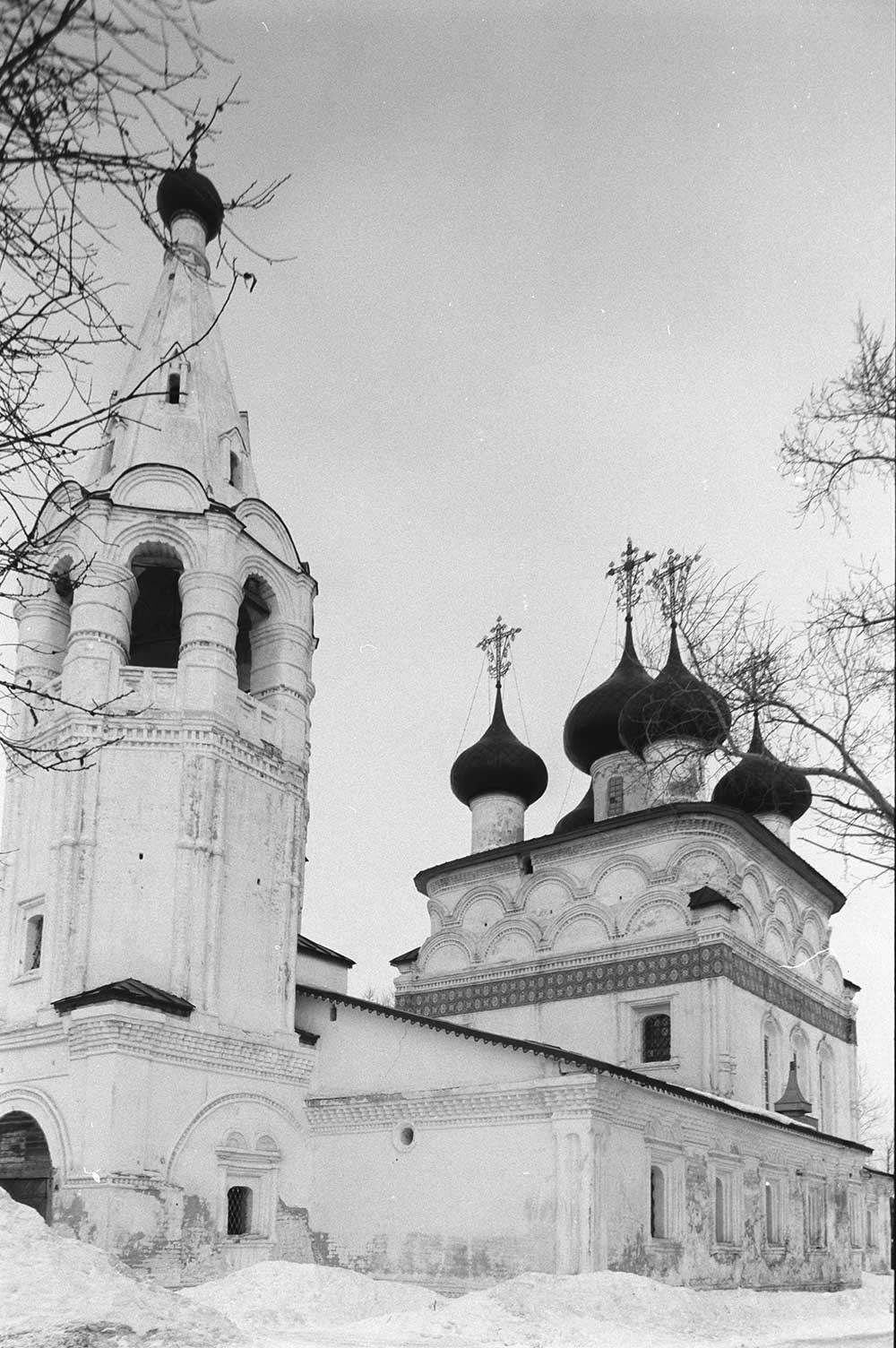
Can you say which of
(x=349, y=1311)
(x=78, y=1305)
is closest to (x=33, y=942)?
(x=349, y=1311)

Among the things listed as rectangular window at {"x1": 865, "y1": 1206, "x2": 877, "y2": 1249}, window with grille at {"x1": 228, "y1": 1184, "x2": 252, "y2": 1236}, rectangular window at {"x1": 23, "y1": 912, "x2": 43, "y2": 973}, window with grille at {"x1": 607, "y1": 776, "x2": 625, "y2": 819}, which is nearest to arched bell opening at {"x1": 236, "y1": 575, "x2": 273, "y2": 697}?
rectangular window at {"x1": 23, "y1": 912, "x2": 43, "y2": 973}

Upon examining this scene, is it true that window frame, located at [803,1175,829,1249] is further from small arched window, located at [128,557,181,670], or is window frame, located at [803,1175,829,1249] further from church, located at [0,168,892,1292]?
small arched window, located at [128,557,181,670]

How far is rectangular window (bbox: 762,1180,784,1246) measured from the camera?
1570cm

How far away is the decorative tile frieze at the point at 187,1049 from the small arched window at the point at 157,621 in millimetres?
4915

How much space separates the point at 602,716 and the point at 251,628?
610 cm

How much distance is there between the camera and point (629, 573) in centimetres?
2027

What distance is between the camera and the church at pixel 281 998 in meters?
12.6

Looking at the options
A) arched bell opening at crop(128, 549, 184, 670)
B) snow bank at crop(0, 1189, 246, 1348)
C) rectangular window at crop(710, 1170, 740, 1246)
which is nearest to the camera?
snow bank at crop(0, 1189, 246, 1348)

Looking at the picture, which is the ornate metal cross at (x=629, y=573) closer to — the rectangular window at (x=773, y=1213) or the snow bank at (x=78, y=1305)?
the rectangular window at (x=773, y=1213)

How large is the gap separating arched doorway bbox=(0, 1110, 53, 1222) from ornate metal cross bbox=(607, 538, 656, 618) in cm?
1139

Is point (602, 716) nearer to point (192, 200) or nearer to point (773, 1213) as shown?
point (773, 1213)

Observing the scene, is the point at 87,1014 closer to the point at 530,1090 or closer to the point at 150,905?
the point at 150,905

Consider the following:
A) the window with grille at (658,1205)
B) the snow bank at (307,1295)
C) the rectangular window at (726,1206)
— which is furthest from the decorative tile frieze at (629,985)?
the snow bank at (307,1295)

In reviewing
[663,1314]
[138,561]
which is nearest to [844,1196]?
[663,1314]
